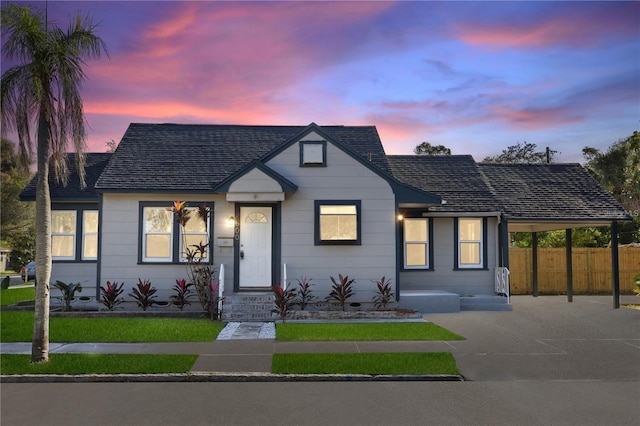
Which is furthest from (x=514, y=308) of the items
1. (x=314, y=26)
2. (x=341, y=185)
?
(x=314, y=26)

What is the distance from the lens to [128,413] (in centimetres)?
582

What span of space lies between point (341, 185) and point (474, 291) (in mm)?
5660

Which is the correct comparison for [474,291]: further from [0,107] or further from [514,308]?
[0,107]

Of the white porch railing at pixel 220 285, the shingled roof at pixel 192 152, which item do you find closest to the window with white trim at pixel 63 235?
the shingled roof at pixel 192 152

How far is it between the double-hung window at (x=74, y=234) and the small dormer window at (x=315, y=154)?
21.9 ft

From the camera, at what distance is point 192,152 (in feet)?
52.5

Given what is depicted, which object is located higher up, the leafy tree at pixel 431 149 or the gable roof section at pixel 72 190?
the leafy tree at pixel 431 149

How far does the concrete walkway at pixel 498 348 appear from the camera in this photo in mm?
7695

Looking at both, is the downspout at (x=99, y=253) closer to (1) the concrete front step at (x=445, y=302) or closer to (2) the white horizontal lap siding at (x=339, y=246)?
(2) the white horizontal lap siding at (x=339, y=246)

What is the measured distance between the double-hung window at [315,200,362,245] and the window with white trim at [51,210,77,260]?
7471mm

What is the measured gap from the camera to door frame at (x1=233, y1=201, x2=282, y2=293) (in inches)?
549

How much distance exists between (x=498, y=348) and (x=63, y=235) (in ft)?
41.3

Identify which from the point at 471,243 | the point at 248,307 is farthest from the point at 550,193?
the point at 248,307

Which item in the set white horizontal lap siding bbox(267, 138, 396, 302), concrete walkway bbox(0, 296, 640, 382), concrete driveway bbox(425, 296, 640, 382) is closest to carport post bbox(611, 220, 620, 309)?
concrete driveway bbox(425, 296, 640, 382)
